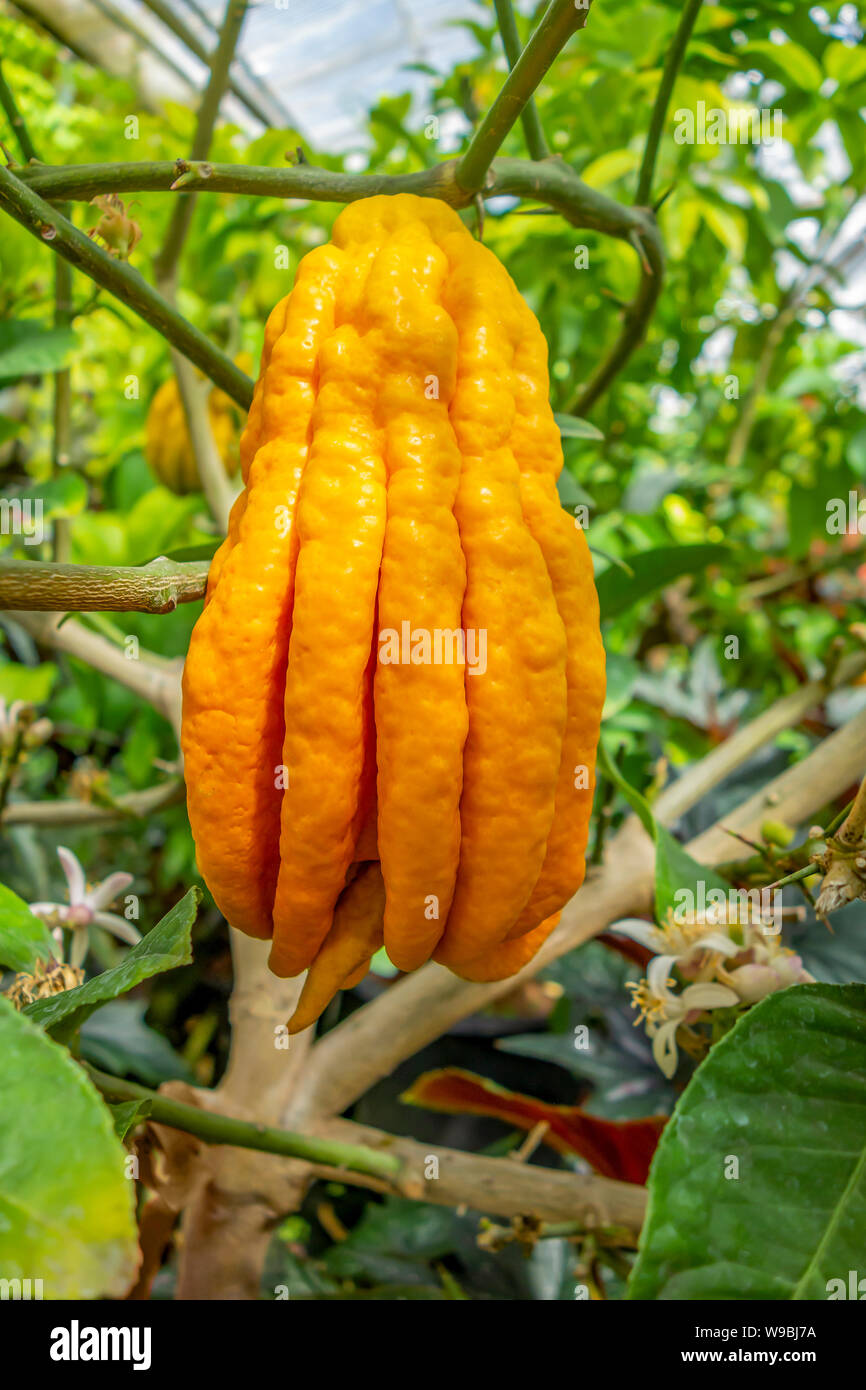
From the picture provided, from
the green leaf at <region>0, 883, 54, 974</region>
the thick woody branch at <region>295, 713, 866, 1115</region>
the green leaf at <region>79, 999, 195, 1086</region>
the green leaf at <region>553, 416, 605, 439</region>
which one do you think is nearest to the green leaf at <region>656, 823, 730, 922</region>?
the thick woody branch at <region>295, 713, 866, 1115</region>

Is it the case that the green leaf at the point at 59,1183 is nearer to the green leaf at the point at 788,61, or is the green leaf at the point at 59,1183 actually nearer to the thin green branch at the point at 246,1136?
the thin green branch at the point at 246,1136

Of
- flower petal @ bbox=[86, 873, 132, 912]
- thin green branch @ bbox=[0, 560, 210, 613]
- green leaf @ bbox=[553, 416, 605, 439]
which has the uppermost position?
green leaf @ bbox=[553, 416, 605, 439]

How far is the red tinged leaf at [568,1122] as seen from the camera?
67cm

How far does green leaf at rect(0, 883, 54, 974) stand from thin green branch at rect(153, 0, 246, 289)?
19.2 inches

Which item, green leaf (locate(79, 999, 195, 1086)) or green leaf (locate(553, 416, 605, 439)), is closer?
green leaf (locate(553, 416, 605, 439))

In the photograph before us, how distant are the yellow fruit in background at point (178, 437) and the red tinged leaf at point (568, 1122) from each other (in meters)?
0.66

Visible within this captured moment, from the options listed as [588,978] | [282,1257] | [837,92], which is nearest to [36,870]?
[282,1257]

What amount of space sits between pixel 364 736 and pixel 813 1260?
10.1 inches

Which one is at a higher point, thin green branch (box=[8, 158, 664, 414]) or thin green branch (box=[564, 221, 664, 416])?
thin green branch (box=[564, 221, 664, 416])

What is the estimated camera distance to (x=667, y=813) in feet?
2.77

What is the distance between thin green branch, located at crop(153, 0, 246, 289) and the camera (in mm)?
589

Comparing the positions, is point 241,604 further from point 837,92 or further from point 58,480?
point 837,92

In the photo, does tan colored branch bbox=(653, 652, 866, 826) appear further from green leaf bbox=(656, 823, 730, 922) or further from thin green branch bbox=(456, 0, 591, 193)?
thin green branch bbox=(456, 0, 591, 193)

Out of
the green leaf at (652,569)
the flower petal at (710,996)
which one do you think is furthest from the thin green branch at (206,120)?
the flower petal at (710,996)
